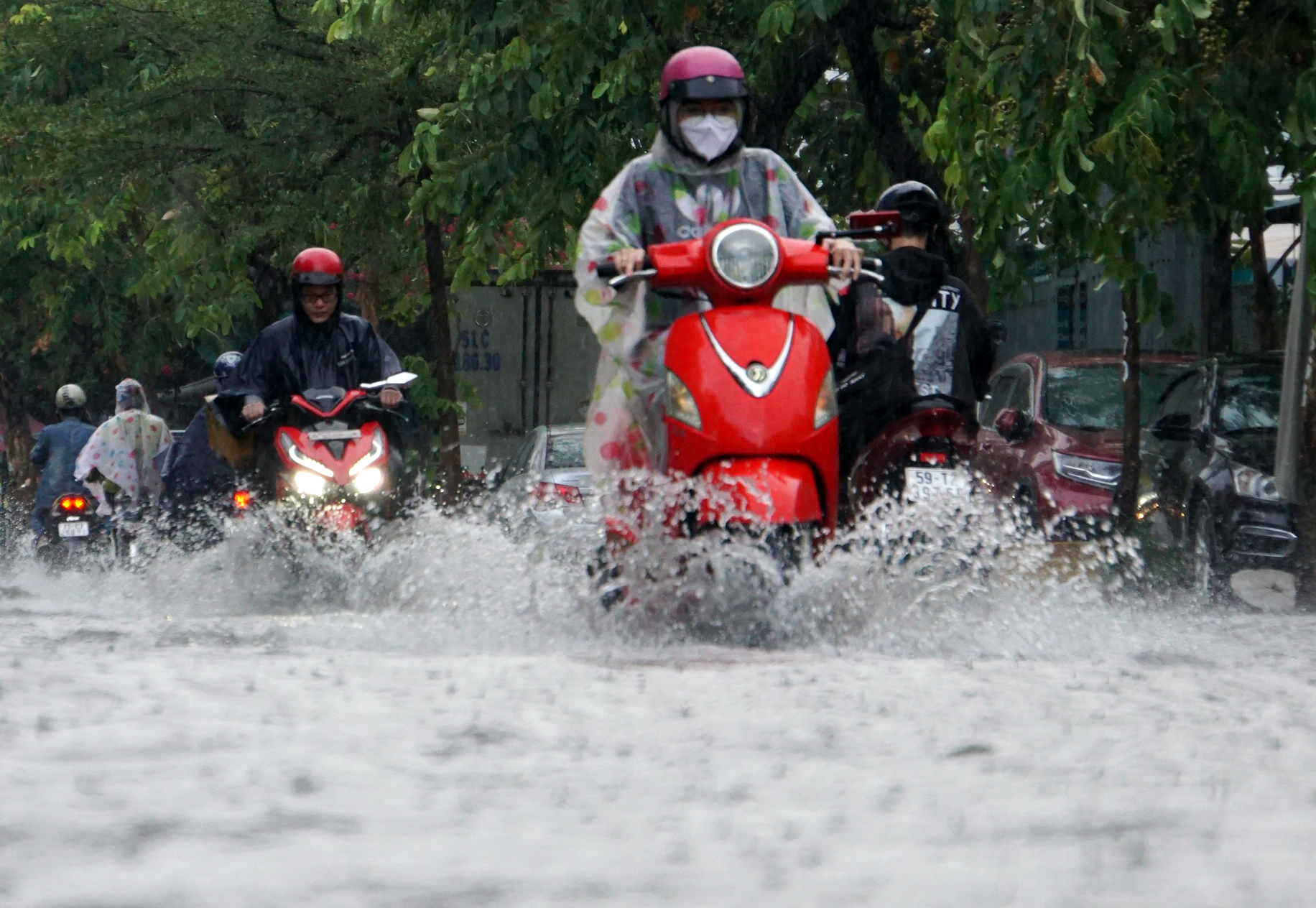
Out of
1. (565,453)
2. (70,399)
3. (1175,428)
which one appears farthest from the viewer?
(565,453)

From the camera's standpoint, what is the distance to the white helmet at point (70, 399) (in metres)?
14.4

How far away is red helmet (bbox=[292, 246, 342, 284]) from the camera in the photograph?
8.87 metres

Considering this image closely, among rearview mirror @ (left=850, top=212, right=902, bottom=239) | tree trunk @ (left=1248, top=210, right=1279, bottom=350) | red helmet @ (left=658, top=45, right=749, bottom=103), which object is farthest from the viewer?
tree trunk @ (left=1248, top=210, right=1279, bottom=350)

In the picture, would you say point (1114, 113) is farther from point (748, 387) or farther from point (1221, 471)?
point (748, 387)

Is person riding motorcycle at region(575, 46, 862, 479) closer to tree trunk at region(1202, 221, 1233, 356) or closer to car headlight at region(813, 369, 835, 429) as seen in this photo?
car headlight at region(813, 369, 835, 429)

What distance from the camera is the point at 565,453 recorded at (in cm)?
1473

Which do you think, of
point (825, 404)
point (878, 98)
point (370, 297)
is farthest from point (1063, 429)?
point (370, 297)

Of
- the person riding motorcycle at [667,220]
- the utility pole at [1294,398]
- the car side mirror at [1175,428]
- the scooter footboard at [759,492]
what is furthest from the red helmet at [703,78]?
the car side mirror at [1175,428]

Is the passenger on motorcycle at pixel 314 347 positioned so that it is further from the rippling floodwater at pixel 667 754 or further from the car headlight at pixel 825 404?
the car headlight at pixel 825 404

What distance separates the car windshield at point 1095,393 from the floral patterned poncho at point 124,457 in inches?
218

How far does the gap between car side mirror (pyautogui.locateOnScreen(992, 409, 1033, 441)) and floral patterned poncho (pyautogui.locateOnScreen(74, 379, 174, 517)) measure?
4.97 meters

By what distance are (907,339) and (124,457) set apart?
721 cm

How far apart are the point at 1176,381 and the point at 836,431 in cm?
624

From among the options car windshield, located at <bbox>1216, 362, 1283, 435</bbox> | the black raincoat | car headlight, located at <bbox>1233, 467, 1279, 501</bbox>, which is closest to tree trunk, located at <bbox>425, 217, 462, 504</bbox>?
car windshield, located at <bbox>1216, 362, 1283, 435</bbox>
